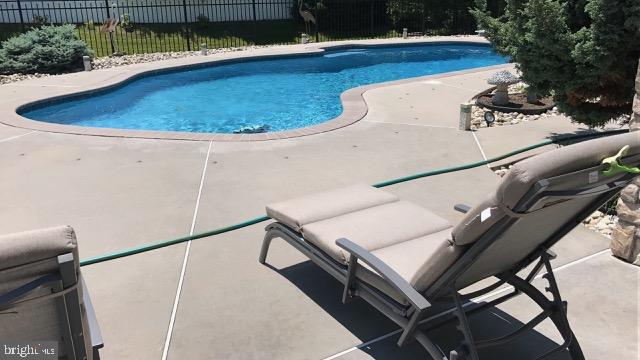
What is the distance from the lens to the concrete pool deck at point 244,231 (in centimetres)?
327

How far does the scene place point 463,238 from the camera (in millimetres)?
2518

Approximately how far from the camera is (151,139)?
781 cm

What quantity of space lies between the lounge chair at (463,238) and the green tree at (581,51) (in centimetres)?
304

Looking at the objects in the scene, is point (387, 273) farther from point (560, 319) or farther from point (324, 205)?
point (324, 205)

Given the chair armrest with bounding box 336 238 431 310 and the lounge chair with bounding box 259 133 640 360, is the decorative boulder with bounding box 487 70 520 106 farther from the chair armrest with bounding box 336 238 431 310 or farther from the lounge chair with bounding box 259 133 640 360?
the chair armrest with bounding box 336 238 431 310

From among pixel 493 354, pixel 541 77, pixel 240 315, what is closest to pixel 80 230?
pixel 240 315

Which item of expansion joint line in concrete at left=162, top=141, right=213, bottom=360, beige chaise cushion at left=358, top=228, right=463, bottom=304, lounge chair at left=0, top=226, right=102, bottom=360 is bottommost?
expansion joint line in concrete at left=162, top=141, right=213, bottom=360

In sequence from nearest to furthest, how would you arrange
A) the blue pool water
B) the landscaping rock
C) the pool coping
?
1. the landscaping rock
2. the pool coping
3. the blue pool water

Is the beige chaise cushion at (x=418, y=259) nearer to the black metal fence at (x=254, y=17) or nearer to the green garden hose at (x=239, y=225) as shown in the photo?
the green garden hose at (x=239, y=225)

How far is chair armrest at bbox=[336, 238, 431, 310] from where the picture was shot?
2689 millimetres

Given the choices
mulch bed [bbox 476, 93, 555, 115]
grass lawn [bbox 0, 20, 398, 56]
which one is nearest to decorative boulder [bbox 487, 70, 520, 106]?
mulch bed [bbox 476, 93, 555, 115]

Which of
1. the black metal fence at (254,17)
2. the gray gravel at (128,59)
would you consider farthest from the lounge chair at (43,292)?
the black metal fence at (254,17)

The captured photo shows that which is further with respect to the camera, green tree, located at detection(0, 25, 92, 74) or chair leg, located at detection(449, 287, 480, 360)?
green tree, located at detection(0, 25, 92, 74)

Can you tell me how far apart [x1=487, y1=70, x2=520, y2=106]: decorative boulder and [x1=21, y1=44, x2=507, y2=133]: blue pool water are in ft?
2.44
